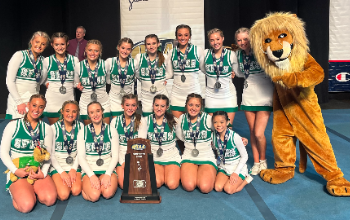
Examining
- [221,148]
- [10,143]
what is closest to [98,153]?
[10,143]

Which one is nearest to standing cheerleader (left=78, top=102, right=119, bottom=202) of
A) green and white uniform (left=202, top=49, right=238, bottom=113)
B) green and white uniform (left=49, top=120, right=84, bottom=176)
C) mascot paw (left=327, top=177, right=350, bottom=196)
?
green and white uniform (left=49, top=120, right=84, bottom=176)

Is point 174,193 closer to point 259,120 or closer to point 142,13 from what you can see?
point 259,120

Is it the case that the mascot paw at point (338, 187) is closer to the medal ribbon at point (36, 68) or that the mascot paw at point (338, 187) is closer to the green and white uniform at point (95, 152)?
the green and white uniform at point (95, 152)

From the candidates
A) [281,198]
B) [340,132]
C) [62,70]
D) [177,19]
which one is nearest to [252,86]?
[281,198]

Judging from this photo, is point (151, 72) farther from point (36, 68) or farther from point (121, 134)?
point (36, 68)

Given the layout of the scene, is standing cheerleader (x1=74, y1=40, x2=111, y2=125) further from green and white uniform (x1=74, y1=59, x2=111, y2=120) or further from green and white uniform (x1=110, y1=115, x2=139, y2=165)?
green and white uniform (x1=110, y1=115, x2=139, y2=165)

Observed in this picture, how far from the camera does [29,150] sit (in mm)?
2920

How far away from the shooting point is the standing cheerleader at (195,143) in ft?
10.3

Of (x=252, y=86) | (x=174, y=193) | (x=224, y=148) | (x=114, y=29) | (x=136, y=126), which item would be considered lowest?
(x=174, y=193)

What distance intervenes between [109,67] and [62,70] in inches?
17.2

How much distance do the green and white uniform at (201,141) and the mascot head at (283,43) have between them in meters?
0.71

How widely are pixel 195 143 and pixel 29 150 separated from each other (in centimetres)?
138

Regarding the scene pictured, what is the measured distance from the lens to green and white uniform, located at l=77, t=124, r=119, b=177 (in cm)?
299

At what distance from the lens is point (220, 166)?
322 cm
